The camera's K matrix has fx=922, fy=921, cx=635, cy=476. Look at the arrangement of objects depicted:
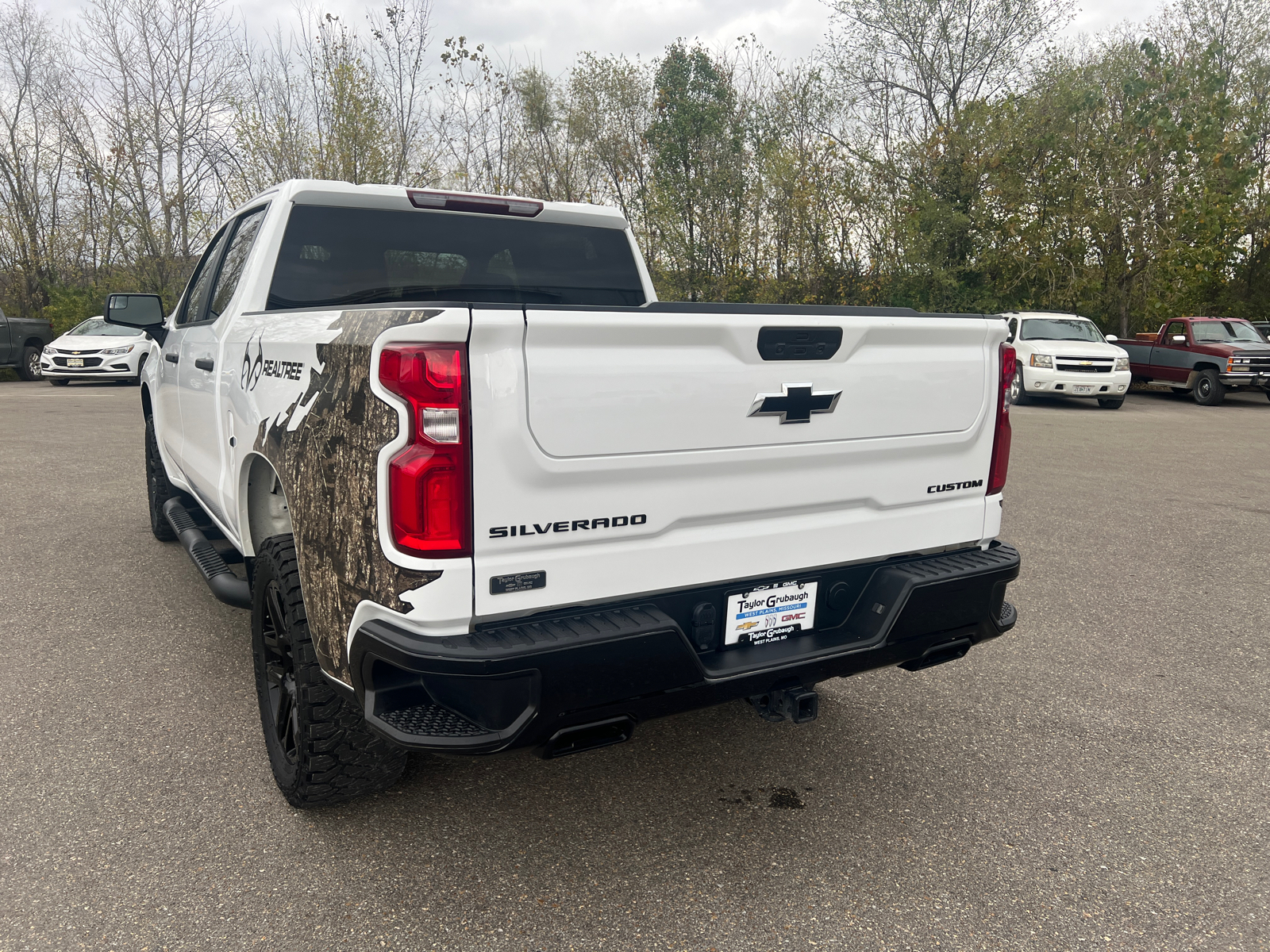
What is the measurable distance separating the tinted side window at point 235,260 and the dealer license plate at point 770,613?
8.25 ft

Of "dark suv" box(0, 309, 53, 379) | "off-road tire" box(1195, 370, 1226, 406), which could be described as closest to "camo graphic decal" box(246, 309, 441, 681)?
"off-road tire" box(1195, 370, 1226, 406)

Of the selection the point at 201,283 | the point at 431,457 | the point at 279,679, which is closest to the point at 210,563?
the point at 279,679

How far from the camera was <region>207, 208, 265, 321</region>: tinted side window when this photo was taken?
3.88m

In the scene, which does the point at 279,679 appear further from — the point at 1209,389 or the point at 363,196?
the point at 1209,389

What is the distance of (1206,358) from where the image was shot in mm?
18766

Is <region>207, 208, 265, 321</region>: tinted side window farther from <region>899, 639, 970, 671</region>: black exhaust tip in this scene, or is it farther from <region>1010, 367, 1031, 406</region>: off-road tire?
<region>1010, 367, 1031, 406</region>: off-road tire

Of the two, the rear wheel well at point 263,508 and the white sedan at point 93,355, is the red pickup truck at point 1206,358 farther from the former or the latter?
the white sedan at point 93,355

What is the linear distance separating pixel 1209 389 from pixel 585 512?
20559mm

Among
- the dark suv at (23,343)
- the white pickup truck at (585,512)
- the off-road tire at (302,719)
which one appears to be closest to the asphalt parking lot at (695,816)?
the off-road tire at (302,719)

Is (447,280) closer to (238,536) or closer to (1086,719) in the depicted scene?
(238,536)

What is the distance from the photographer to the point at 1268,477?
31.8 feet

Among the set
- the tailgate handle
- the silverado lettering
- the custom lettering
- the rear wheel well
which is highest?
the tailgate handle

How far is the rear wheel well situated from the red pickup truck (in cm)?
1991

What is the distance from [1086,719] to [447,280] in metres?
3.13
